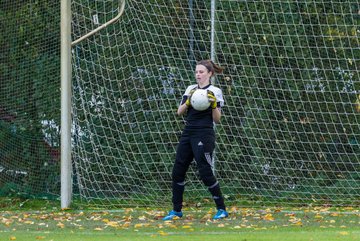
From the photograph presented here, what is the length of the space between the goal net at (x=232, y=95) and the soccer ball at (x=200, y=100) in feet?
6.44

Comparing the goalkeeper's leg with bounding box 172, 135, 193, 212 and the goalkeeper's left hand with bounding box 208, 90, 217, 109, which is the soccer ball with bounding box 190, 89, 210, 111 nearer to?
the goalkeeper's left hand with bounding box 208, 90, 217, 109

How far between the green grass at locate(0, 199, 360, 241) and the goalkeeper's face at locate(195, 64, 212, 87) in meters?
1.27

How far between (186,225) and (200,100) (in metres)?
1.12

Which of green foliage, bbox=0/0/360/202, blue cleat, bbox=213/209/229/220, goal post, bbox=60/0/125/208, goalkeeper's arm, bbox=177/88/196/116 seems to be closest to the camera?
goalkeeper's arm, bbox=177/88/196/116

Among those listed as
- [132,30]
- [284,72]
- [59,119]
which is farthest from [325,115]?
[59,119]

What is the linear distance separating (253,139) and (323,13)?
61.8 inches

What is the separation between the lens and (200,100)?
27.9 ft

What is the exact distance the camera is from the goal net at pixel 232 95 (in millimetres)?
10328

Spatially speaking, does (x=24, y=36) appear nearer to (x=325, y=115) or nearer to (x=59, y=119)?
(x=59, y=119)

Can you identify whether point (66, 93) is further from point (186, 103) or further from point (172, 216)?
point (172, 216)

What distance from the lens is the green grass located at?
7539 mm

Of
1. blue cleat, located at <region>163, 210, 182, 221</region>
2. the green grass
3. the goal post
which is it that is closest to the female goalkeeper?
blue cleat, located at <region>163, 210, 182, 221</region>

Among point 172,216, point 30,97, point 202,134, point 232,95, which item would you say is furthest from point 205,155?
point 30,97

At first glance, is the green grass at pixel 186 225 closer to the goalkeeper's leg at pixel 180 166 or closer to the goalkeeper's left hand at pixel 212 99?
the goalkeeper's leg at pixel 180 166
